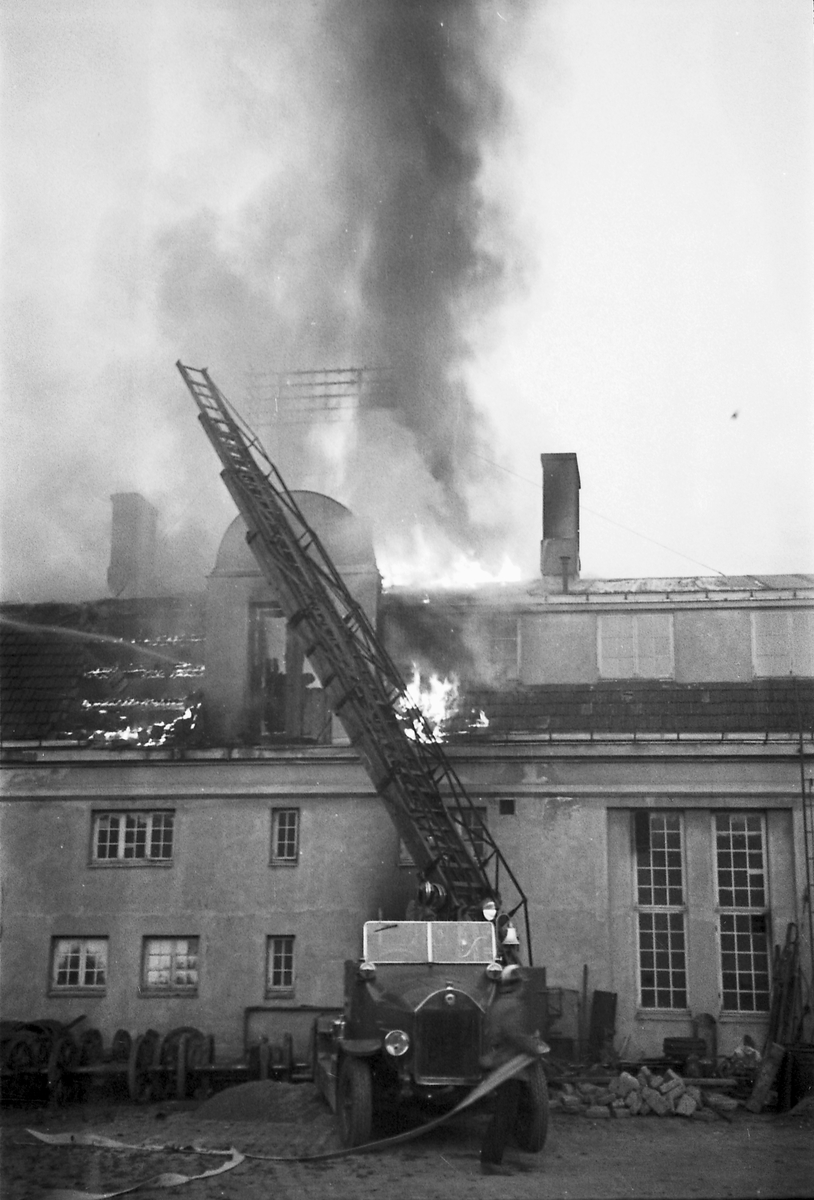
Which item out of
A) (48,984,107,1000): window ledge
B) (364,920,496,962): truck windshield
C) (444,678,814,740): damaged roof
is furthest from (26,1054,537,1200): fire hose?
(444,678,814,740): damaged roof

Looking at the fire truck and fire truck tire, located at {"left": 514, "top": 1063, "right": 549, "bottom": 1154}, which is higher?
the fire truck

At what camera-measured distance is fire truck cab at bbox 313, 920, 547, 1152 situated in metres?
14.3

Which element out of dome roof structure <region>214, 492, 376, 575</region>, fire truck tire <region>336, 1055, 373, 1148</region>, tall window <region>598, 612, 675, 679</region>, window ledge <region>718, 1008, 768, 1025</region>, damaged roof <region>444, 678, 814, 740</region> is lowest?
fire truck tire <region>336, 1055, 373, 1148</region>

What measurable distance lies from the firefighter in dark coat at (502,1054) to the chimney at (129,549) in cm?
1741

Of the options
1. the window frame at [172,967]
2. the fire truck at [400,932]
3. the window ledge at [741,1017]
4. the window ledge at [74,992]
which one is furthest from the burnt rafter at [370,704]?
the window ledge at [74,992]

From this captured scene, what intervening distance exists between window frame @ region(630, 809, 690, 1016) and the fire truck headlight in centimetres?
861

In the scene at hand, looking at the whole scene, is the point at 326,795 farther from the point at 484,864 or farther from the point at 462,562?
the point at 462,562

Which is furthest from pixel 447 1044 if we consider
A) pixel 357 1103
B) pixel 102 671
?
pixel 102 671

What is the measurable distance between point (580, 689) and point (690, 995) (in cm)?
595

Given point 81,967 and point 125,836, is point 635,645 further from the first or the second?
point 81,967

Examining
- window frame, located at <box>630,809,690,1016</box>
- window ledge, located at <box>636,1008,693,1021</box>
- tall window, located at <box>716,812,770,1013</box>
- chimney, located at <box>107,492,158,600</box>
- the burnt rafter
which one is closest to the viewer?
the burnt rafter

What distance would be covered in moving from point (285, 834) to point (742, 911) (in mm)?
8312

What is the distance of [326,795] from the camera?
905 inches

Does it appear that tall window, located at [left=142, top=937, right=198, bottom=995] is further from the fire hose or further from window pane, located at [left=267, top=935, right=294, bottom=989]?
the fire hose
